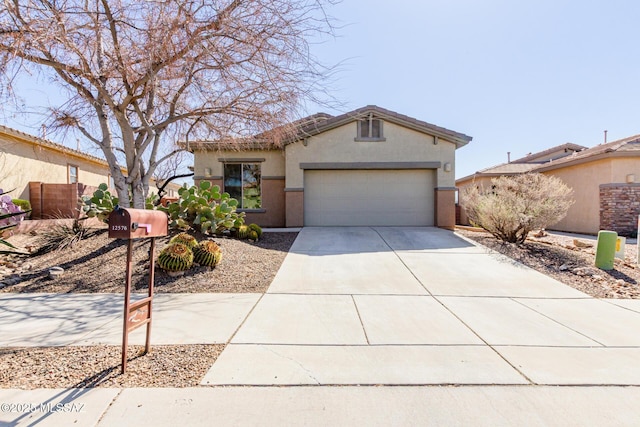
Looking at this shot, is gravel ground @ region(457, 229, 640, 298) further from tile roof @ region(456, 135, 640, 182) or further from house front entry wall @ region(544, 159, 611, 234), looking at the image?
tile roof @ region(456, 135, 640, 182)

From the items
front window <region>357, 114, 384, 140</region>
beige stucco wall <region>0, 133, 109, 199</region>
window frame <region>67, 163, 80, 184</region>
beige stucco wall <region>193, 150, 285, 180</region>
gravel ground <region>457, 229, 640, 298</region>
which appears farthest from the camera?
window frame <region>67, 163, 80, 184</region>

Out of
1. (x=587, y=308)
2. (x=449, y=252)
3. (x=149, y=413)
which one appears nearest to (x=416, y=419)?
(x=149, y=413)

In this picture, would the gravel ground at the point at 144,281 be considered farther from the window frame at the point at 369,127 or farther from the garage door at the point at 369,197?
the window frame at the point at 369,127

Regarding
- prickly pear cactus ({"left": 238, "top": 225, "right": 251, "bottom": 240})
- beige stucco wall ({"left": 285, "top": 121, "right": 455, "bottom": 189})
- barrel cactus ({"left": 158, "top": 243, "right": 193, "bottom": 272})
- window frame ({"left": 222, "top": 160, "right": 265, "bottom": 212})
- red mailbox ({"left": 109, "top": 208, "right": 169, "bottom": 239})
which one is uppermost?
beige stucco wall ({"left": 285, "top": 121, "right": 455, "bottom": 189})

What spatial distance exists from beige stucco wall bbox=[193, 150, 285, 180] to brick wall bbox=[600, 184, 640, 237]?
44.4 ft

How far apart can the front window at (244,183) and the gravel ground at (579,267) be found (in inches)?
346

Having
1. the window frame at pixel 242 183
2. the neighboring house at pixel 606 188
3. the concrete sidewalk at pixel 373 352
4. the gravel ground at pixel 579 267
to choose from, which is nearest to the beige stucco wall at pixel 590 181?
the neighboring house at pixel 606 188

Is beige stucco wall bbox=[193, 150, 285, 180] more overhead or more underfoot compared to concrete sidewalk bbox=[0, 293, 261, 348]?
more overhead

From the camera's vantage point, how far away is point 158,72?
6.71 metres

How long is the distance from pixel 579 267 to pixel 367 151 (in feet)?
25.0

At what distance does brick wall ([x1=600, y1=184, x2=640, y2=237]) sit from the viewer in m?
13.0

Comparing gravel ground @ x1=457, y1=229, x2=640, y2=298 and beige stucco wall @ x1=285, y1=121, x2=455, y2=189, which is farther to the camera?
beige stucco wall @ x1=285, y1=121, x2=455, y2=189

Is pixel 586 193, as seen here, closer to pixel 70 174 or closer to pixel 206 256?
pixel 206 256

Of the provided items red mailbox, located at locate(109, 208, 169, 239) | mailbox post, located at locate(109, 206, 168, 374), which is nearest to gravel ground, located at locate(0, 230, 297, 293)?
mailbox post, located at locate(109, 206, 168, 374)
